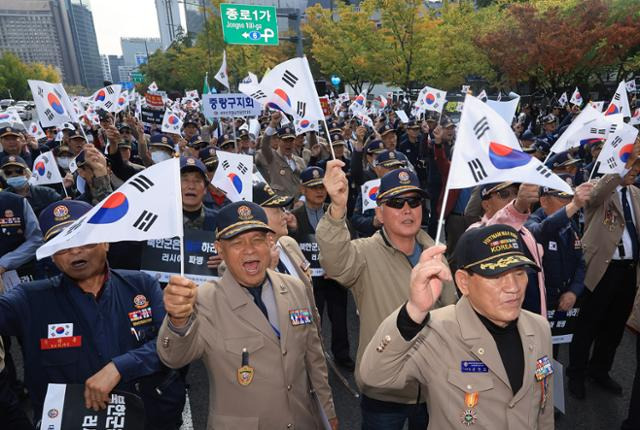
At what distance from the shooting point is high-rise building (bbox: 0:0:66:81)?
131625 mm

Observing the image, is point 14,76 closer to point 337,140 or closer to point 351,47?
point 351,47

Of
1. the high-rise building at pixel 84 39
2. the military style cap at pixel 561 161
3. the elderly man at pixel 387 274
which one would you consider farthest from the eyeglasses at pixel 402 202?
the high-rise building at pixel 84 39

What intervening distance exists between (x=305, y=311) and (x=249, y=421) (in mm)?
649

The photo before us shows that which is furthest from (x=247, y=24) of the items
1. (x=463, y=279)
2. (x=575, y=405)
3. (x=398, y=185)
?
(x=463, y=279)

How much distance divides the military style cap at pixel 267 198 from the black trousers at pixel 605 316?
9.65 ft

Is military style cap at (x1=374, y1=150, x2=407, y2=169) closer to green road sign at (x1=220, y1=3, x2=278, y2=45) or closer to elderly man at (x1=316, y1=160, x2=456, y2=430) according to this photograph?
elderly man at (x1=316, y1=160, x2=456, y2=430)

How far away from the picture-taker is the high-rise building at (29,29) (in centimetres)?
13162

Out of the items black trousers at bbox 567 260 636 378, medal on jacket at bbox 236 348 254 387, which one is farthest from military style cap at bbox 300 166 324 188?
black trousers at bbox 567 260 636 378

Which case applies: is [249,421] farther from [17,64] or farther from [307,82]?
[17,64]

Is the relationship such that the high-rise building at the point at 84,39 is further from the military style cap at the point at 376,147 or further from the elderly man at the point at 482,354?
the elderly man at the point at 482,354

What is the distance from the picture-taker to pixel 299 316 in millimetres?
2678

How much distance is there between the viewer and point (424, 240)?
325cm

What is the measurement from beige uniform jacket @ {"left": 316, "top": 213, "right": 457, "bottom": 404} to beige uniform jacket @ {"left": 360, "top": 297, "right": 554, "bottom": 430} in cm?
72

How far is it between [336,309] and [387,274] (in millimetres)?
2187
